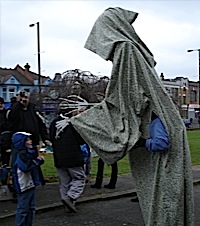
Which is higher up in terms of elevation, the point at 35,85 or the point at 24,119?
the point at 35,85

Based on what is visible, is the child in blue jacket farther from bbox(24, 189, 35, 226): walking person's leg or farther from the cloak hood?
bbox(24, 189, 35, 226): walking person's leg

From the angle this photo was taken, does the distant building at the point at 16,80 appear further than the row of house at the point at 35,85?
Yes

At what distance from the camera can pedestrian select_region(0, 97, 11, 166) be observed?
870 centimetres

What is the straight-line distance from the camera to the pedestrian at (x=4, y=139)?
28.6 ft

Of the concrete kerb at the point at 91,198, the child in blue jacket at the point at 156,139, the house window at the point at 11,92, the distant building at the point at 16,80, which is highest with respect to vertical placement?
the distant building at the point at 16,80

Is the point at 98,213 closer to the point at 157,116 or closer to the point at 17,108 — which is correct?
the point at 17,108

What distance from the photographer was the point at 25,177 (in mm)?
6301

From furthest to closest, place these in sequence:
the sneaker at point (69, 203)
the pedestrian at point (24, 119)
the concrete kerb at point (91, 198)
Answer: the pedestrian at point (24, 119) → the concrete kerb at point (91, 198) → the sneaker at point (69, 203)

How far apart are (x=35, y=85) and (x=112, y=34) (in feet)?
122

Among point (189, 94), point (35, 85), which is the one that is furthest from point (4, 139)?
point (189, 94)

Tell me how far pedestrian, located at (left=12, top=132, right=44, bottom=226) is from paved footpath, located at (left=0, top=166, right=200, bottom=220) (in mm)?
1016

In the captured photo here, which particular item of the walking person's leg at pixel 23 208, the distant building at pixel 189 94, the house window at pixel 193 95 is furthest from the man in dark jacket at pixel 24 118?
the house window at pixel 193 95

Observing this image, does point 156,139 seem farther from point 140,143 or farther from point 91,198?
point 91,198

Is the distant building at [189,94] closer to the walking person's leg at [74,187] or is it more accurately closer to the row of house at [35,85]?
the row of house at [35,85]
